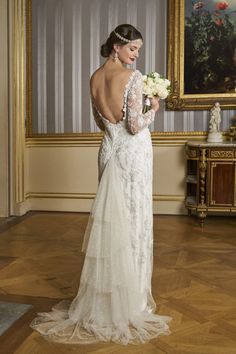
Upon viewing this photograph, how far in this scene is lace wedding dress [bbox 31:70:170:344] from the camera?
2.63 metres

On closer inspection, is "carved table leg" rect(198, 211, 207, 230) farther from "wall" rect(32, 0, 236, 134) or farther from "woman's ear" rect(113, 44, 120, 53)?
"woman's ear" rect(113, 44, 120, 53)

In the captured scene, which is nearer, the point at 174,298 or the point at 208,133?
the point at 174,298

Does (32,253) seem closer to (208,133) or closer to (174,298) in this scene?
(174,298)

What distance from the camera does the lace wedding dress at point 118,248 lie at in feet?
8.63

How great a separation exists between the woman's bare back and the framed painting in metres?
3.54

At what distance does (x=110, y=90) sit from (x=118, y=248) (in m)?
0.89

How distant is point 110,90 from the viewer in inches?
106

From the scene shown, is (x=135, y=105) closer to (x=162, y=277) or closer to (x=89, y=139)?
(x=162, y=277)

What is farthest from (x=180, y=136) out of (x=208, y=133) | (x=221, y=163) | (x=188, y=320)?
(x=188, y=320)

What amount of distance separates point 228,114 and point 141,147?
12.1ft

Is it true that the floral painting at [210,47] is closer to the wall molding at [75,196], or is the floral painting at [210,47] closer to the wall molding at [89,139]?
the wall molding at [89,139]

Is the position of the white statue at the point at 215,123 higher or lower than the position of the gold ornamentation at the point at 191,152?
higher

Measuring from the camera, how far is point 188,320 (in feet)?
9.29

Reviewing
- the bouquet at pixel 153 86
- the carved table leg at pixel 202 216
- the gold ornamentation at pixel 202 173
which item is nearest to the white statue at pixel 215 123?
the gold ornamentation at pixel 202 173
